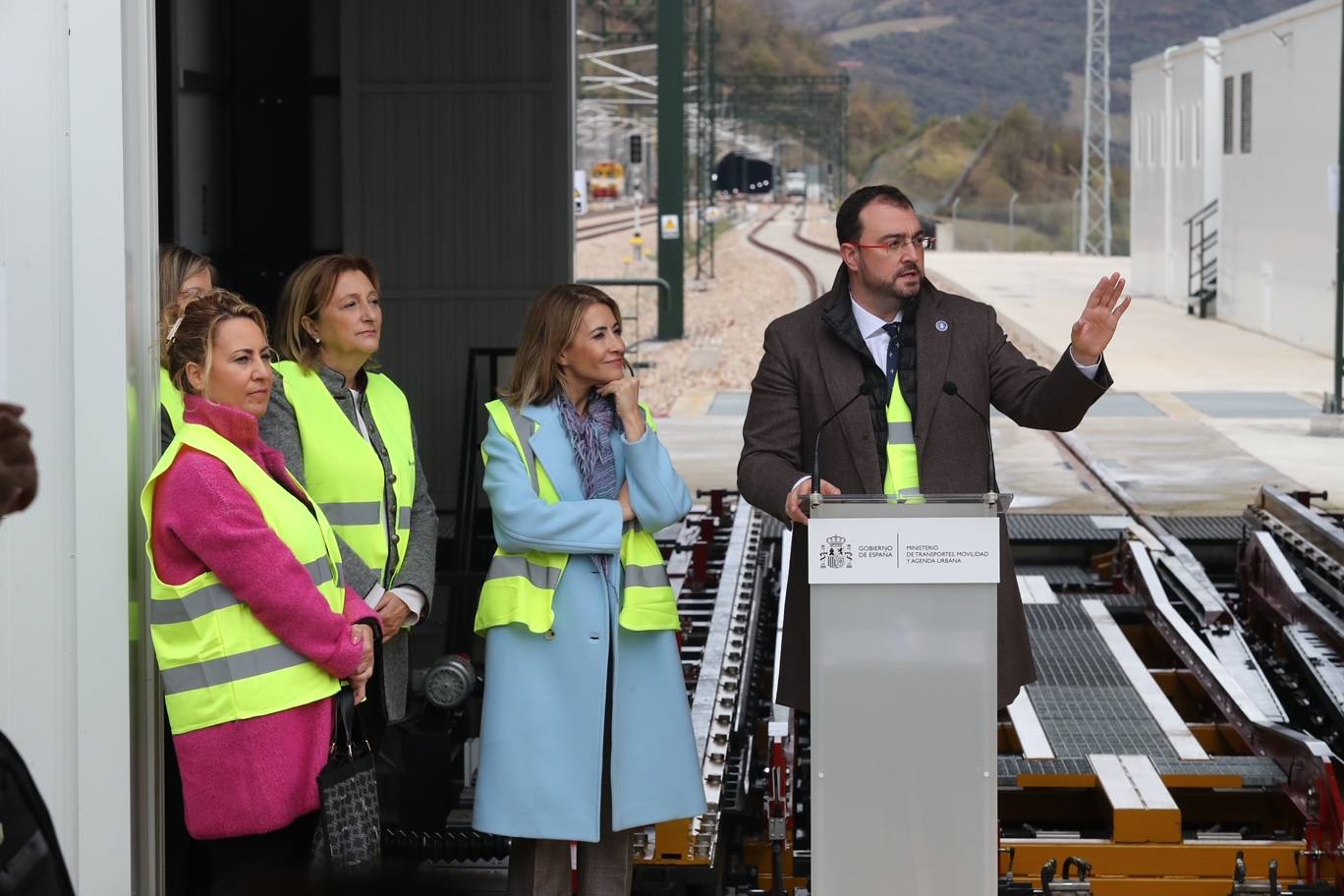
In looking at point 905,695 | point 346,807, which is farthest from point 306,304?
point 905,695

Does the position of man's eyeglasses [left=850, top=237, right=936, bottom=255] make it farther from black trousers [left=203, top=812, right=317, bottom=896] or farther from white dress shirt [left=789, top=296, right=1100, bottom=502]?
black trousers [left=203, top=812, right=317, bottom=896]

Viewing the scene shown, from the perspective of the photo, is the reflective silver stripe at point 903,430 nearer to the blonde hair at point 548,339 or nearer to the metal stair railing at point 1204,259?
the blonde hair at point 548,339

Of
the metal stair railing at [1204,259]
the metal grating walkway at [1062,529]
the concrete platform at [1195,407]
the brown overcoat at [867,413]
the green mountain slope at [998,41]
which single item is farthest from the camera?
the green mountain slope at [998,41]

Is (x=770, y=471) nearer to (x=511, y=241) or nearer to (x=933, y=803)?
(x=933, y=803)

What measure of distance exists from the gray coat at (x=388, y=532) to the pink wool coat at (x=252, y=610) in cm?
45

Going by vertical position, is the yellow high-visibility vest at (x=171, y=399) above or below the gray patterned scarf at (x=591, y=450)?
above

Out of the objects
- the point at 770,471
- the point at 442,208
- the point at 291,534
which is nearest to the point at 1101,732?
the point at 770,471

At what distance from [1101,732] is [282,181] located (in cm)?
615

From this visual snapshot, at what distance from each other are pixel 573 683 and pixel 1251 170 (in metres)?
26.2

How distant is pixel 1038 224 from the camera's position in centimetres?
6838

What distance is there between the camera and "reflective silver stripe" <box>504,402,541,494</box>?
4.20m

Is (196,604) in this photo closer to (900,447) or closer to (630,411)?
(630,411)

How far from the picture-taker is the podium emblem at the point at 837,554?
11.5ft

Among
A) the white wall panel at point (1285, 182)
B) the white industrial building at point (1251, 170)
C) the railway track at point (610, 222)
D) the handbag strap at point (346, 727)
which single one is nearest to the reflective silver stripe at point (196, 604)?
the handbag strap at point (346, 727)
